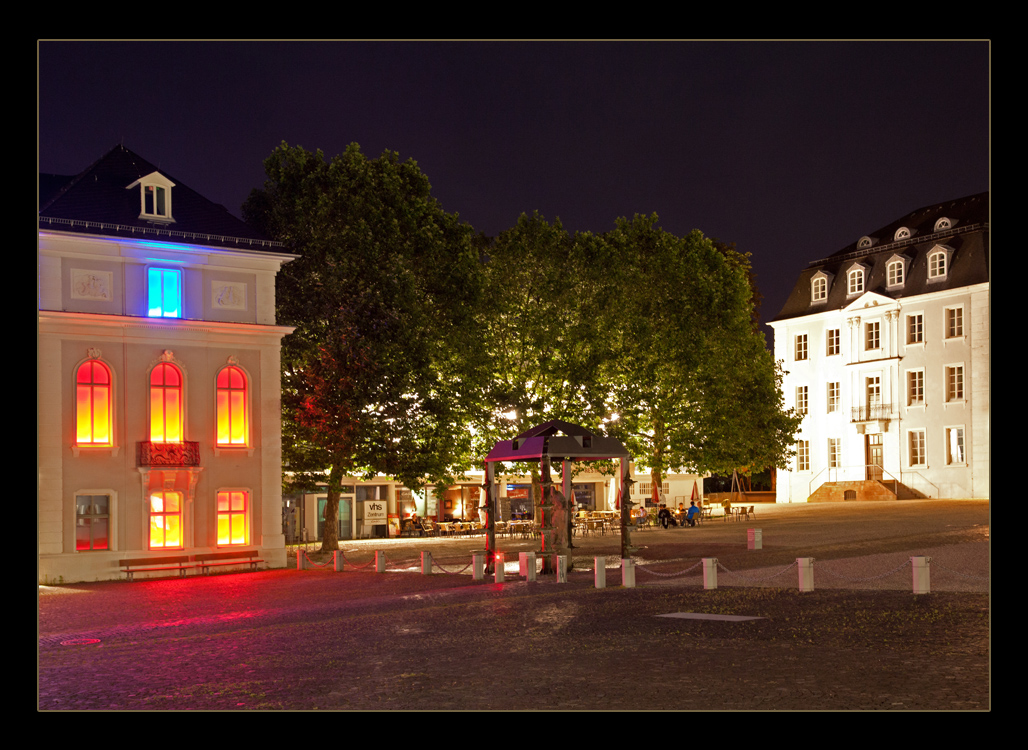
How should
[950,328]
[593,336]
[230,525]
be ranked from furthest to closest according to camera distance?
[950,328] → [593,336] → [230,525]

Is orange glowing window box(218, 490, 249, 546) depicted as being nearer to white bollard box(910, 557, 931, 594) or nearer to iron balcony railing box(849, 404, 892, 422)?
white bollard box(910, 557, 931, 594)

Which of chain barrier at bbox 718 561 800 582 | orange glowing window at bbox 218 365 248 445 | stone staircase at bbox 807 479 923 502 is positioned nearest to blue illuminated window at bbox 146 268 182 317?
orange glowing window at bbox 218 365 248 445

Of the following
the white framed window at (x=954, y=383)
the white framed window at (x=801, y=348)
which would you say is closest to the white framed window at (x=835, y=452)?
the white framed window at (x=801, y=348)

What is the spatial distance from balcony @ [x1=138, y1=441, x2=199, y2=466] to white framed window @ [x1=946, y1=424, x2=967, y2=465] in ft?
145

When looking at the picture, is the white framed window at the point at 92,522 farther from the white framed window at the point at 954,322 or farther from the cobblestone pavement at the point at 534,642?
the white framed window at the point at 954,322

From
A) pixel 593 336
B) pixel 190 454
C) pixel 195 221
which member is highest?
pixel 195 221

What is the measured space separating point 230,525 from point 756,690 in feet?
81.4

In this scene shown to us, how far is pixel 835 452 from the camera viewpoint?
7025cm

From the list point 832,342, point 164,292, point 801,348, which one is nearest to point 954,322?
point 832,342

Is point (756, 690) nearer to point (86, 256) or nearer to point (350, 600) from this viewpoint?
point (350, 600)

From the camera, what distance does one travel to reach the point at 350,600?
23.4 meters

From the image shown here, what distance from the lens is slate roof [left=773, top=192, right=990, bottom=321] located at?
207ft

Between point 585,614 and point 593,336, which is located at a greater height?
point 593,336

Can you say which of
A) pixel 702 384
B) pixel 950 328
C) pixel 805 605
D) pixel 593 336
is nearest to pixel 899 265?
pixel 950 328
